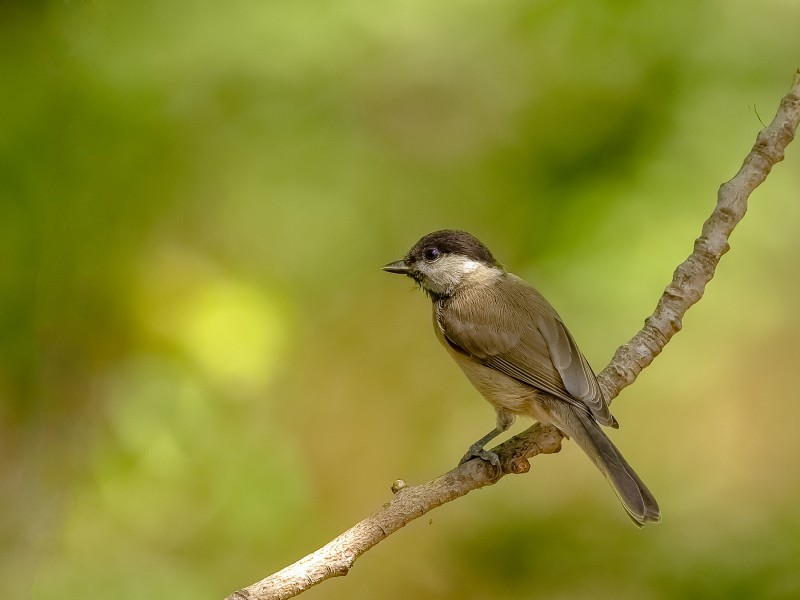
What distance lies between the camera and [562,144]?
4.27 meters

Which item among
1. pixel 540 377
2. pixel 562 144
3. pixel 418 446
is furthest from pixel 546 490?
pixel 562 144

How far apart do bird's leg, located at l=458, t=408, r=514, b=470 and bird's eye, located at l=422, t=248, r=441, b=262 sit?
697 mm

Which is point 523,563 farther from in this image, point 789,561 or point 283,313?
point 283,313

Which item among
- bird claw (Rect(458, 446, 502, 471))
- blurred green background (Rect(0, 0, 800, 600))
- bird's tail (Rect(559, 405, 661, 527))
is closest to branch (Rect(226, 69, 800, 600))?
bird claw (Rect(458, 446, 502, 471))

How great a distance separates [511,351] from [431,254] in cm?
62

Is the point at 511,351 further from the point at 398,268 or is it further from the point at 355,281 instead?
the point at 355,281

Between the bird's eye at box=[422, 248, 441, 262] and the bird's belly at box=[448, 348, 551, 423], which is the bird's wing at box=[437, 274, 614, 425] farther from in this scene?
the bird's eye at box=[422, 248, 441, 262]

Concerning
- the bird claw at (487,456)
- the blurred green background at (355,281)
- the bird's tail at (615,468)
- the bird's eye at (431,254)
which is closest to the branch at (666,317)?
the bird claw at (487,456)

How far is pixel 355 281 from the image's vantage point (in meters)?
4.43

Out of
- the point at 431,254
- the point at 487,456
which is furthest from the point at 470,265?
the point at 487,456

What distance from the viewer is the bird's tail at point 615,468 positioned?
2.82 meters

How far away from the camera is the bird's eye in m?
3.80

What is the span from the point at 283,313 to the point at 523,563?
57.7 inches

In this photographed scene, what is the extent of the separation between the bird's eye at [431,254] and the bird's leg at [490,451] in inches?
27.4
